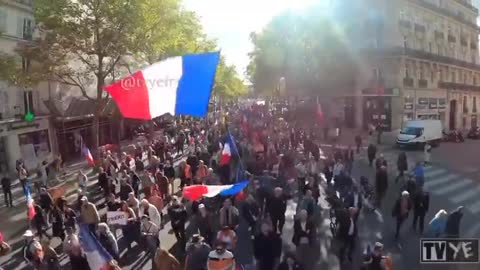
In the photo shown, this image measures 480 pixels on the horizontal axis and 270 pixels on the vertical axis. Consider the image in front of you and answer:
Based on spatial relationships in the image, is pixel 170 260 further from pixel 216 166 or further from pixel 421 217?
pixel 216 166

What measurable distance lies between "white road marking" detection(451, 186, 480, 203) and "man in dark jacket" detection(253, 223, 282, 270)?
1028 cm

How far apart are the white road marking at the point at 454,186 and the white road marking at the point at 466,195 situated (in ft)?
1.75

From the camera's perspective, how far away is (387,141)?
37438mm

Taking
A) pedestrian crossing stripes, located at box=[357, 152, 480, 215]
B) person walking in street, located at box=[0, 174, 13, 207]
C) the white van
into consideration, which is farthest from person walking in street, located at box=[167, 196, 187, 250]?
the white van

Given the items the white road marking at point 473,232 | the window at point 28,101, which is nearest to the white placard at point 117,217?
the white road marking at point 473,232

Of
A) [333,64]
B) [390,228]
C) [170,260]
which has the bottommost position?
Answer: [390,228]

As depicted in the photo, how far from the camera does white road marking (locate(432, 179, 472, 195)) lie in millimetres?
19062

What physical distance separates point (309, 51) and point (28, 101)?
1057 inches

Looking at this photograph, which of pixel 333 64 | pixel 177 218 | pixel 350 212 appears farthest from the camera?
pixel 333 64

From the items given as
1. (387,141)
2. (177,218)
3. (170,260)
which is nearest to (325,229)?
(177,218)

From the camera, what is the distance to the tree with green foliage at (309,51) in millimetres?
44438

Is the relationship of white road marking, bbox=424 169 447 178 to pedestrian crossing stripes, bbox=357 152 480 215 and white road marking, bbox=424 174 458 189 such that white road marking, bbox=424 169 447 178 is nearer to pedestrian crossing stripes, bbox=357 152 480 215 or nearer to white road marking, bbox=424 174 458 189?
pedestrian crossing stripes, bbox=357 152 480 215

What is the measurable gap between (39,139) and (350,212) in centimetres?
2281

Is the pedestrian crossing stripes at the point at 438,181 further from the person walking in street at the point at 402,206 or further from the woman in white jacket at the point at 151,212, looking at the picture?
the woman in white jacket at the point at 151,212
